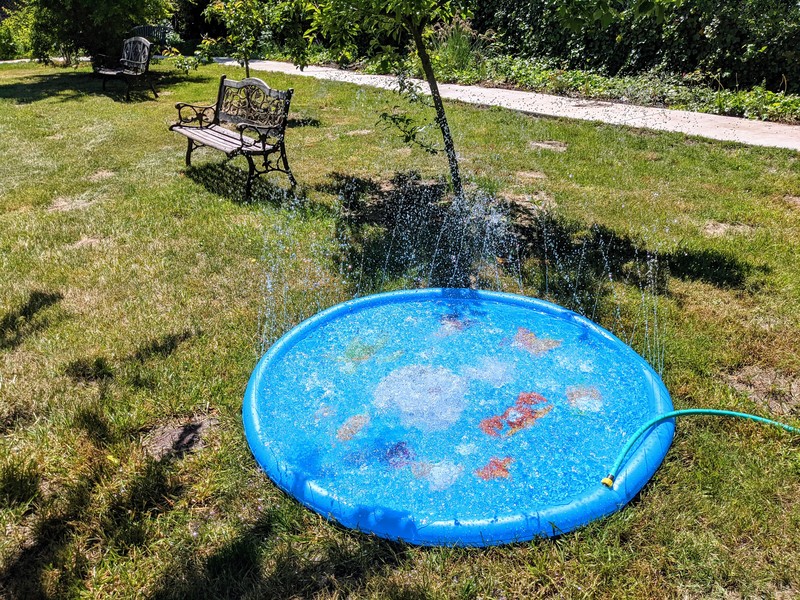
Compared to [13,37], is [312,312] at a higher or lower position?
lower

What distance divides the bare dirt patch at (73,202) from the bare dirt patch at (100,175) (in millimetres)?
500

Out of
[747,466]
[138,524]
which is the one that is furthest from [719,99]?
[138,524]

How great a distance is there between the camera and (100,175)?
6785mm

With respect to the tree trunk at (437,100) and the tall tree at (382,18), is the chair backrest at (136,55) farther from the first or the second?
the tree trunk at (437,100)

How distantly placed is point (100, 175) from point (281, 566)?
19.5ft

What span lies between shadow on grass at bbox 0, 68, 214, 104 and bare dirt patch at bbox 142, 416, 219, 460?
32.0 ft

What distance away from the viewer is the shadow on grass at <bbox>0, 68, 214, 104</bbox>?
11.3 m

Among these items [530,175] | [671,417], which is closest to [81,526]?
[671,417]

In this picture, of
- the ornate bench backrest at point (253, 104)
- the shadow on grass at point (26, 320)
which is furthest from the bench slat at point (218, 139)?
the shadow on grass at point (26, 320)

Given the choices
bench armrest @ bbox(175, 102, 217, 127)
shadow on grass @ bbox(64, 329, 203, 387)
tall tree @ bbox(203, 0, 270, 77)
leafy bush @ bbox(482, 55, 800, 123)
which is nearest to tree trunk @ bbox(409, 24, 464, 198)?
bench armrest @ bbox(175, 102, 217, 127)

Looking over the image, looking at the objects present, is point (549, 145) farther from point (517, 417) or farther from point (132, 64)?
point (132, 64)

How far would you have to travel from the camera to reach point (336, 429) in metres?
2.92

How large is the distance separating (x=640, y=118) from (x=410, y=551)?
7.69m

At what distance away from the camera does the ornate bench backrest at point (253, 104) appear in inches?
245
